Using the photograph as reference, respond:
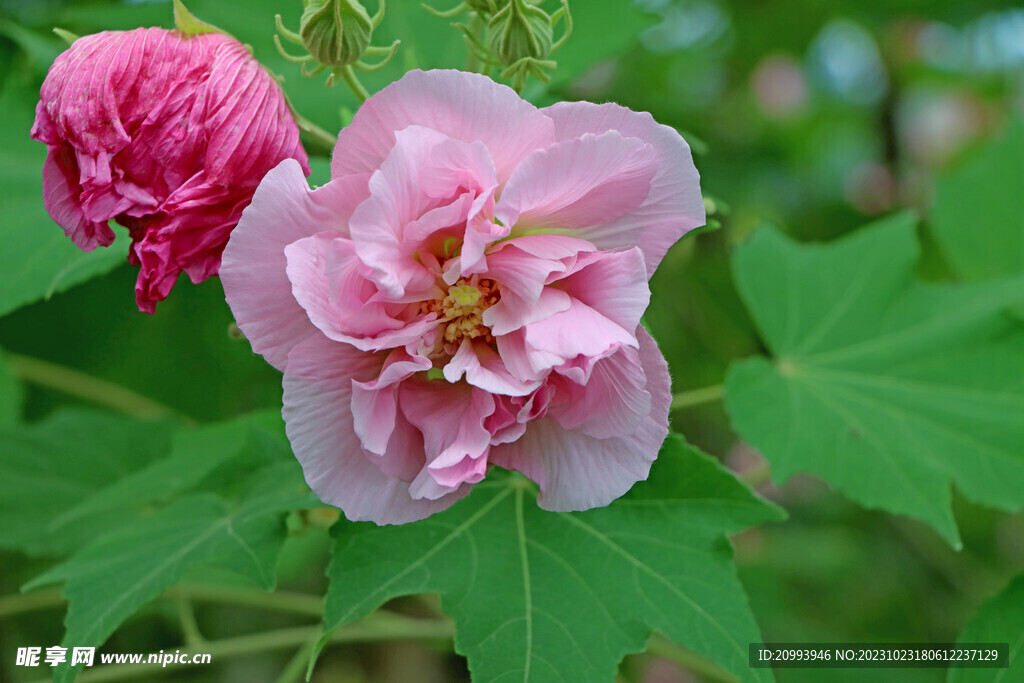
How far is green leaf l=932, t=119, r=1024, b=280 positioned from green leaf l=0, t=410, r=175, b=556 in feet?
5.42

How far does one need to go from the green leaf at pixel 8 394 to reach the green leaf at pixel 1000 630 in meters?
1.61

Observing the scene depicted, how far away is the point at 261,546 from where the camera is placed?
109 cm

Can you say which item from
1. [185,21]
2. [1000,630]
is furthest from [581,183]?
[1000,630]

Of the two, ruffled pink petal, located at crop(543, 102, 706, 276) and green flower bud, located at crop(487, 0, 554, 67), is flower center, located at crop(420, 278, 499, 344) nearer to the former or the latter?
ruffled pink petal, located at crop(543, 102, 706, 276)

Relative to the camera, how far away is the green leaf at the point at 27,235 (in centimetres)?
113

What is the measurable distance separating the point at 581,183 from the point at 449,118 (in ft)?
0.44

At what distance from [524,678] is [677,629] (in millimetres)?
191

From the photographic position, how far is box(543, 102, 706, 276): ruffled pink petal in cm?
82

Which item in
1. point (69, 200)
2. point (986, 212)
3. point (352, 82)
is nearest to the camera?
point (69, 200)

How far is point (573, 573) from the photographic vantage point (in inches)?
42.8

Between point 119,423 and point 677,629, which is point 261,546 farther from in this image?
point 119,423

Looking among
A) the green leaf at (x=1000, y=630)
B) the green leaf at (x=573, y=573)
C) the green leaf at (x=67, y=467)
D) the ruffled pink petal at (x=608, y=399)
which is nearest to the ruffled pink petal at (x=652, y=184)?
the ruffled pink petal at (x=608, y=399)

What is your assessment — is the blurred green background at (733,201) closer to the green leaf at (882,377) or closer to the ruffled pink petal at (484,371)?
the green leaf at (882,377)

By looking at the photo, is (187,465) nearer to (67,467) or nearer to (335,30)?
(67,467)
